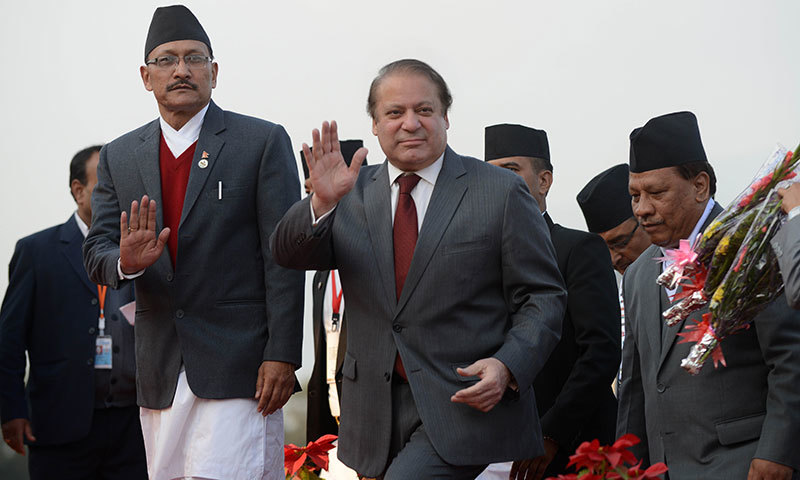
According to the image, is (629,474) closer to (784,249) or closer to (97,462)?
(784,249)

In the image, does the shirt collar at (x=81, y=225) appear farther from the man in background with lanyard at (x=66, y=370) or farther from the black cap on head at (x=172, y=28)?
the black cap on head at (x=172, y=28)

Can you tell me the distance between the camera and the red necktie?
3.37 m

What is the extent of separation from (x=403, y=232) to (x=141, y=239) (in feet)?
2.99

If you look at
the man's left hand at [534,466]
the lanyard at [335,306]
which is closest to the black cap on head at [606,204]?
the lanyard at [335,306]

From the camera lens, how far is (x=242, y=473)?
149 inches

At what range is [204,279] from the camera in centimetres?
388

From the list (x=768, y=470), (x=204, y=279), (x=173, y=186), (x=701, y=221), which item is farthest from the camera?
(x=173, y=186)

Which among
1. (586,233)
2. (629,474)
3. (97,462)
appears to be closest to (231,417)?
(629,474)

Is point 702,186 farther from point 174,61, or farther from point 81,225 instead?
point 81,225

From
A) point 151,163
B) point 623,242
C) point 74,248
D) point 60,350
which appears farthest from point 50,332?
point 623,242

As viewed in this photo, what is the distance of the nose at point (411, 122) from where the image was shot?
11.2 feet

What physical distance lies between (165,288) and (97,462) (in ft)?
7.69

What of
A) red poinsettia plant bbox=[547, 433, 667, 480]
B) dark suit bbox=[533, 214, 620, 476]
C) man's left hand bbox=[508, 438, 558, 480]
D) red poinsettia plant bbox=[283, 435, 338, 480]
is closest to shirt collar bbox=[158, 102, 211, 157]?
red poinsettia plant bbox=[283, 435, 338, 480]

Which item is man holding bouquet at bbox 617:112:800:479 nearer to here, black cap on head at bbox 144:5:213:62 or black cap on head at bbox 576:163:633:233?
black cap on head at bbox 576:163:633:233
